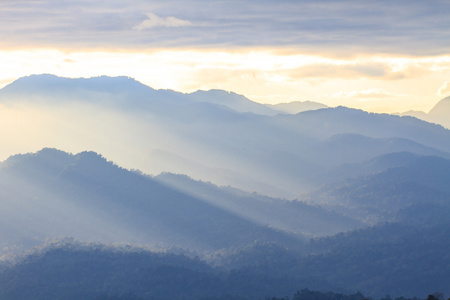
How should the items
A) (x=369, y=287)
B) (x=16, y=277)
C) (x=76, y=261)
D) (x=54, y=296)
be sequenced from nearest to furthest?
1. (x=54, y=296)
2. (x=16, y=277)
3. (x=76, y=261)
4. (x=369, y=287)

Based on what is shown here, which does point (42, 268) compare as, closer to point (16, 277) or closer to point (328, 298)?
point (16, 277)

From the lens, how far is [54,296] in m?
162

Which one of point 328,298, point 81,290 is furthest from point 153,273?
point 328,298

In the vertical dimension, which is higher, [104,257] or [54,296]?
[104,257]

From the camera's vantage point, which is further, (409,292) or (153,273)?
(409,292)

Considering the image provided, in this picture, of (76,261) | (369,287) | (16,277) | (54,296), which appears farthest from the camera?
(369,287)

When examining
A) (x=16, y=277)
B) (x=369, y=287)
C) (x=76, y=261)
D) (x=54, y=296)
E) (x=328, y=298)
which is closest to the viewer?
(x=328, y=298)

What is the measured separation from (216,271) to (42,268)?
149 feet

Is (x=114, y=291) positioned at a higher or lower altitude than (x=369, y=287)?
lower

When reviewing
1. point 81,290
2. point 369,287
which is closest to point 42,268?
point 81,290

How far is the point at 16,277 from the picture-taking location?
17500 centimetres

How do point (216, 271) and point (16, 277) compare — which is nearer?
point (16, 277)

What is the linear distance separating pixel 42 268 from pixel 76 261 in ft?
30.8

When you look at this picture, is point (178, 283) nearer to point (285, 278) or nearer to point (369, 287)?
point (285, 278)
